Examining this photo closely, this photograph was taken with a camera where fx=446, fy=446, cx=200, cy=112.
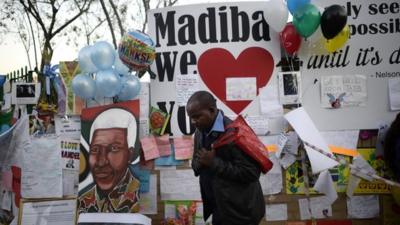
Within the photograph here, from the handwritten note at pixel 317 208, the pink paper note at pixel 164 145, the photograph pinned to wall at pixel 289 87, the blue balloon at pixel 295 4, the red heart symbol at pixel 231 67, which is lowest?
the handwritten note at pixel 317 208

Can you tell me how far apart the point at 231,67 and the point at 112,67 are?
4.25 feet

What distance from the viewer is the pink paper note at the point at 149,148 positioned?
16.0 feet

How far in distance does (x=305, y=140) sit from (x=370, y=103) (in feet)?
2.91

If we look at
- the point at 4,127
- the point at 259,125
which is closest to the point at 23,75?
the point at 4,127

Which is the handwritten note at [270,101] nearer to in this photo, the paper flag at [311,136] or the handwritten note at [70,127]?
the paper flag at [311,136]

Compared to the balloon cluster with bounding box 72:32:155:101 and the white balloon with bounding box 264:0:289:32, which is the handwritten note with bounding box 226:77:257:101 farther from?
the balloon cluster with bounding box 72:32:155:101

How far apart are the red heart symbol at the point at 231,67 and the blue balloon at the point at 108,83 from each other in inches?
37.0

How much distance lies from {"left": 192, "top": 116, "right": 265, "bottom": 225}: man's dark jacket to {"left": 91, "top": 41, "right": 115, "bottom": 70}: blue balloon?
198 centimetres

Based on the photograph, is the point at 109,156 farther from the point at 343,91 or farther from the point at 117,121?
the point at 343,91

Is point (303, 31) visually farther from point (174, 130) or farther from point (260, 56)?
point (174, 130)

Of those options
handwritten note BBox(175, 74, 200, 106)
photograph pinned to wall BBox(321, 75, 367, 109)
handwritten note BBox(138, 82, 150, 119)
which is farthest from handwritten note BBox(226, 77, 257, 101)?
handwritten note BBox(138, 82, 150, 119)

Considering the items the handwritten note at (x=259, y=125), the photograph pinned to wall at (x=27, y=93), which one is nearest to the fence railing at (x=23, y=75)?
the photograph pinned to wall at (x=27, y=93)

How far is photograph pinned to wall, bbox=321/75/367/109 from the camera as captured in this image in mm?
4844

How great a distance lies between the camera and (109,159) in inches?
184
